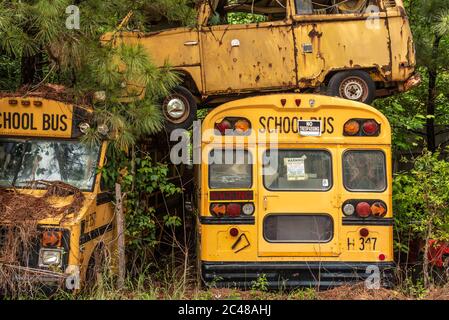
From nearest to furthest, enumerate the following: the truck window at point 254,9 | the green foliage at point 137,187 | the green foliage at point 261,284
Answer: the green foliage at point 261,284
the green foliage at point 137,187
the truck window at point 254,9

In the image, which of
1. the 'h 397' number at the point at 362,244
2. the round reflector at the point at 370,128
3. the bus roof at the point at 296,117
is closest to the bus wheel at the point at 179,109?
the bus roof at the point at 296,117

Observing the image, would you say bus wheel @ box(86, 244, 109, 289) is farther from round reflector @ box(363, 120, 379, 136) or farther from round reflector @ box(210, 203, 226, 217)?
round reflector @ box(363, 120, 379, 136)

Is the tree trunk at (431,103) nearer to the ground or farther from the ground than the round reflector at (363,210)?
farther from the ground

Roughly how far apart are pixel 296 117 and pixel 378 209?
1434 mm

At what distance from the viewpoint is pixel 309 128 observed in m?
7.38

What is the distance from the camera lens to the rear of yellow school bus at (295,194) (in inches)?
283

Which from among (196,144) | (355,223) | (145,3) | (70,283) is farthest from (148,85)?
(355,223)

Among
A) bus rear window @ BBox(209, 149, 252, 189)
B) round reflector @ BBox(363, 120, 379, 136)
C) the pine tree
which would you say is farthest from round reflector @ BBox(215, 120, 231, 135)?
round reflector @ BBox(363, 120, 379, 136)

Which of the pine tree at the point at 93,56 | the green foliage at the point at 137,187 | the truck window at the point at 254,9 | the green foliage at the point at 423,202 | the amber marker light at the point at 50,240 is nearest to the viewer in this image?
the amber marker light at the point at 50,240

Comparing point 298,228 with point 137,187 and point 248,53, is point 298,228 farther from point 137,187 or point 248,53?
point 248,53

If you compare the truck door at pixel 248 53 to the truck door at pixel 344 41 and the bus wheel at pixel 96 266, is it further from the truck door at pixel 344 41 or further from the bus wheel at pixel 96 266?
the bus wheel at pixel 96 266

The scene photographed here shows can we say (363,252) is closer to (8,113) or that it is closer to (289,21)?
(289,21)

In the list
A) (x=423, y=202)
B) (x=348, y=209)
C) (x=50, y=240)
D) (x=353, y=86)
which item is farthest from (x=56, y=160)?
(x=423, y=202)

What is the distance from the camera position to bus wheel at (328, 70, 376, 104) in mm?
8344
